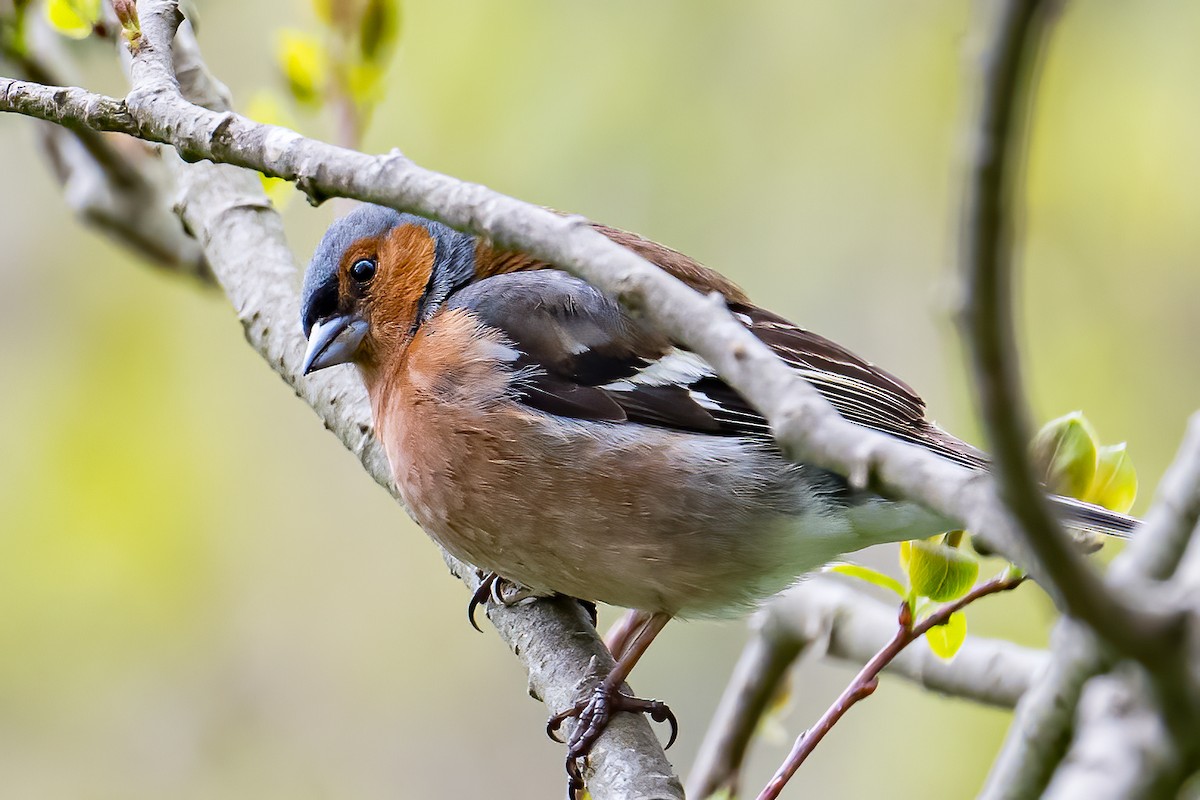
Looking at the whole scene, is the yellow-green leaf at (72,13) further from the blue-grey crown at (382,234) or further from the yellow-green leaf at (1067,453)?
the yellow-green leaf at (1067,453)

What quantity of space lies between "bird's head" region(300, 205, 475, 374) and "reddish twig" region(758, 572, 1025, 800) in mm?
1654

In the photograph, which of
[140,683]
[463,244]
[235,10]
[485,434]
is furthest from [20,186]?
[485,434]

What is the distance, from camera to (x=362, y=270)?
3.41m

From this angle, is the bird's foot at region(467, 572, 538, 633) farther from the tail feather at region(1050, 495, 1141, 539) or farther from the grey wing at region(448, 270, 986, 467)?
the tail feather at region(1050, 495, 1141, 539)

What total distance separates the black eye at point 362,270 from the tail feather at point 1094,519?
1981mm

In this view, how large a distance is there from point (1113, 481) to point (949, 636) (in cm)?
42

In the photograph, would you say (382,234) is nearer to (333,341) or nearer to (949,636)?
(333,341)

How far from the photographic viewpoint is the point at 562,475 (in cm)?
287

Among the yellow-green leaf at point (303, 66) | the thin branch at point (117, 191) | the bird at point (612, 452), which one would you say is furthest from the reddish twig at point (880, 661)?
the thin branch at point (117, 191)

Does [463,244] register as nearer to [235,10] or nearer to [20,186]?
[235,10]

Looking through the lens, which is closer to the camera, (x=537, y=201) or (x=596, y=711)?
(x=596, y=711)

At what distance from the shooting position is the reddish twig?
2068mm

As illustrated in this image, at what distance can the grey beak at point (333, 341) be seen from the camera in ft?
10.3

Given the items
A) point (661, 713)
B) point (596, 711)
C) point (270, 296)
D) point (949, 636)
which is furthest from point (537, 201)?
point (949, 636)
